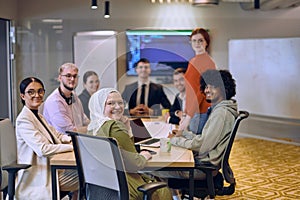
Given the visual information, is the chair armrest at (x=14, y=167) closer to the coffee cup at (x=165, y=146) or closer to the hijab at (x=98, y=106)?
the hijab at (x=98, y=106)

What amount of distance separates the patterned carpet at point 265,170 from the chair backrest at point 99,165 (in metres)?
2.16

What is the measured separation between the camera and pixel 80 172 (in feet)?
8.71

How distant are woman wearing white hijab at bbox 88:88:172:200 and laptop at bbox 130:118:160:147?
48 cm

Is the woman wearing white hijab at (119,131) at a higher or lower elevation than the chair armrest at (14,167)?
higher

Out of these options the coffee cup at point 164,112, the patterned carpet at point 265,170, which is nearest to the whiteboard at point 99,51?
the patterned carpet at point 265,170

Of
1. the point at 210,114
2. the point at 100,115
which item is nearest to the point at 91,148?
the point at 100,115

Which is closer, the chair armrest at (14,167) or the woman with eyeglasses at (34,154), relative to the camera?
the chair armrest at (14,167)

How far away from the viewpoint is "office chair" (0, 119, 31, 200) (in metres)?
2.90

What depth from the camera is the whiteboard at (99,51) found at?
760cm

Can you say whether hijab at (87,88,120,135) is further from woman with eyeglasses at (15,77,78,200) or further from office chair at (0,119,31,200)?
office chair at (0,119,31,200)

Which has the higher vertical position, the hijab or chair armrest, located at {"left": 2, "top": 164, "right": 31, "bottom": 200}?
the hijab

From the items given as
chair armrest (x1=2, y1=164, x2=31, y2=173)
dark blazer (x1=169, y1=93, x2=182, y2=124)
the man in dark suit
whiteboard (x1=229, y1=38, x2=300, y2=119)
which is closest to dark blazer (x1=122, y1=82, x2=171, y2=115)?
the man in dark suit

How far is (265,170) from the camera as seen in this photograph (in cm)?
554

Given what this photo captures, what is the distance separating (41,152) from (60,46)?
16.0ft
